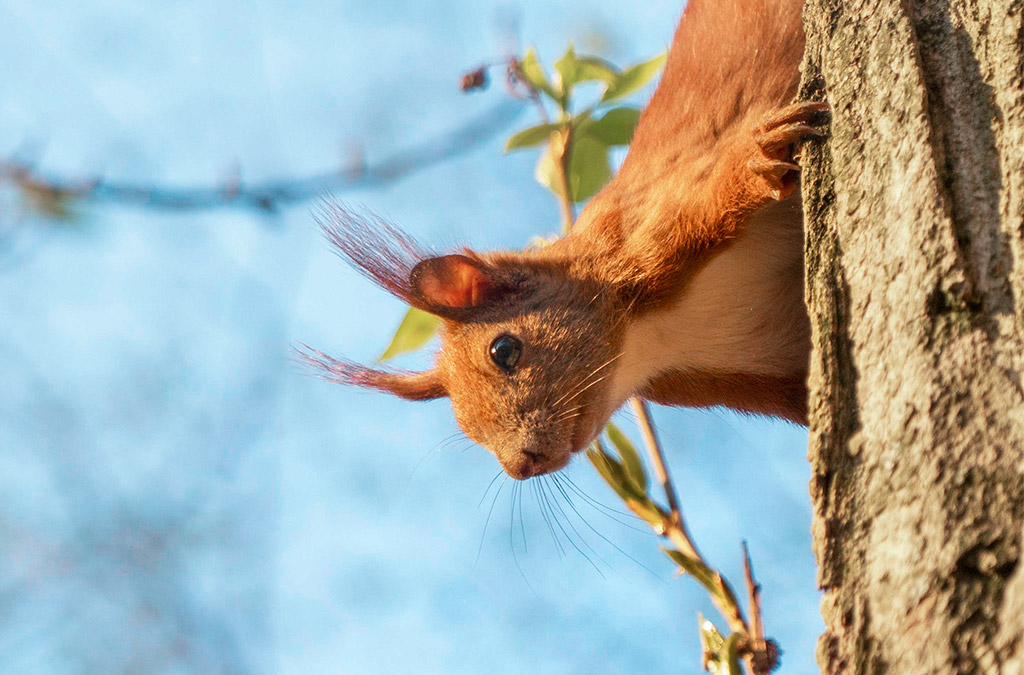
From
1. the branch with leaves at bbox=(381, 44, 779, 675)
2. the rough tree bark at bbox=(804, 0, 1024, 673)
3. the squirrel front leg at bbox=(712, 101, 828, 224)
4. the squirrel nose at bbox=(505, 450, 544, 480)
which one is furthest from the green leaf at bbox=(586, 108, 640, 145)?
the rough tree bark at bbox=(804, 0, 1024, 673)

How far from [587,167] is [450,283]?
61 cm

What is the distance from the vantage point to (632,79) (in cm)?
311

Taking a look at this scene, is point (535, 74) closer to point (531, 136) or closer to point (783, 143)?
point (531, 136)

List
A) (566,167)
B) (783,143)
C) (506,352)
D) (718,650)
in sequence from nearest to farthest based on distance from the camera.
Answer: (718,650)
(783,143)
(506,352)
(566,167)

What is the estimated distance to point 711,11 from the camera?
3.15m

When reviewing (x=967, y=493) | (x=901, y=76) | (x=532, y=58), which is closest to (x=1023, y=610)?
(x=967, y=493)

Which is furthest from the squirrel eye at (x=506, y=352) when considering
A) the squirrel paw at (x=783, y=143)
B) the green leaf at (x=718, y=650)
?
→ the green leaf at (x=718, y=650)

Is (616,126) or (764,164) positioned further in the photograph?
(616,126)

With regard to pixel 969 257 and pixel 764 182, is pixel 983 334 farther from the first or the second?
pixel 764 182

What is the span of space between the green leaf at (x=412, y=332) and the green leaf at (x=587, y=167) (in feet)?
2.07

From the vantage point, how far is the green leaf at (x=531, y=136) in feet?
10.1

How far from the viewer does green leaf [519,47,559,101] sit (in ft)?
10.2

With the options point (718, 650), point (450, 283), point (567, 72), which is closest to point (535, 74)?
point (567, 72)

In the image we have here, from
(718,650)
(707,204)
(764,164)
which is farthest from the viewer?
(707,204)
